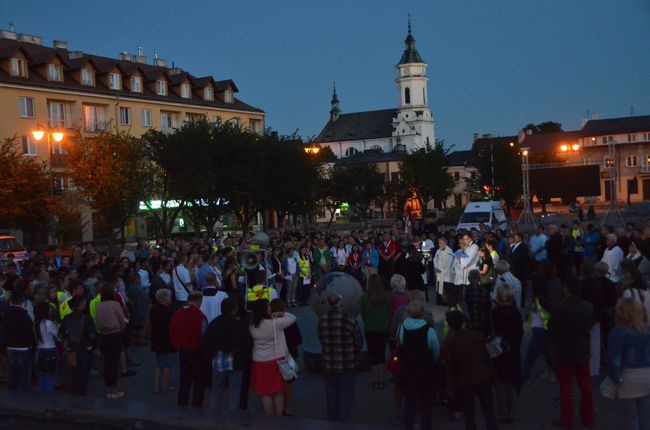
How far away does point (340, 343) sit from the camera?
805 cm

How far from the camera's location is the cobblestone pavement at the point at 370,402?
8.74m

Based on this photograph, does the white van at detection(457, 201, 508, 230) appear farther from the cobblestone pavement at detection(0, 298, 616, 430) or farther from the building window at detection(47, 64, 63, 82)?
the building window at detection(47, 64, 63, 82)

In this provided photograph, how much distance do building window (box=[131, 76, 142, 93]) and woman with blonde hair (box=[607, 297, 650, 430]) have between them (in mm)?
55103

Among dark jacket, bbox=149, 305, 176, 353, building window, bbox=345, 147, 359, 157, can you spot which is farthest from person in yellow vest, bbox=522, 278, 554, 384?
building window, bbox=345, 147, 359, 157

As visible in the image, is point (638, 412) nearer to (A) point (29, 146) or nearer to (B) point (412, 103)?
(A) point (29, 146)

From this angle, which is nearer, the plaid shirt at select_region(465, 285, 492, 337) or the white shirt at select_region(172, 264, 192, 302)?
the plaid shirt at select_region(465, 285, 492, 337)

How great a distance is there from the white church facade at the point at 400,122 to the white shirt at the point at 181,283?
4400 inches

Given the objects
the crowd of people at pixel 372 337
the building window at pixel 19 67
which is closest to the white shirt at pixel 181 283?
the crowd of people at pixel 372 337

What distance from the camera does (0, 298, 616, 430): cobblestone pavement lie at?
8.74 m

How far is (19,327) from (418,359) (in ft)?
20.3

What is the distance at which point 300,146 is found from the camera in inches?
1836

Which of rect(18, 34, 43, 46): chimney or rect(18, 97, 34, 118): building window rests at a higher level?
rect(18, 34, 43, 46): chimney

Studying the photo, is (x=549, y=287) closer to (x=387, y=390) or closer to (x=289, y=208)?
(x=387, y=390)

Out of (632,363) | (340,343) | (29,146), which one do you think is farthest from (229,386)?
(29,146)
